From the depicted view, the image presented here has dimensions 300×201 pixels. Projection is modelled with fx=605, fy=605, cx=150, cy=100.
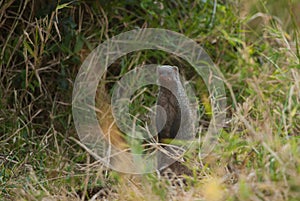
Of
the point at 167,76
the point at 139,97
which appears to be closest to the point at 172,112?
the point at 167,76

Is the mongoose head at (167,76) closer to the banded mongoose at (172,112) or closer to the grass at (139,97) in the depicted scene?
the banded mongoose at (172,112)

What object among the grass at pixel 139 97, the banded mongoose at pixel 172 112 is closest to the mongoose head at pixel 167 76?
the banded mongoose at pixel 172 112

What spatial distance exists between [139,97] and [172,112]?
0.85 meters

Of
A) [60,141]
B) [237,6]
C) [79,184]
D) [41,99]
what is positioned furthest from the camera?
[237,6]

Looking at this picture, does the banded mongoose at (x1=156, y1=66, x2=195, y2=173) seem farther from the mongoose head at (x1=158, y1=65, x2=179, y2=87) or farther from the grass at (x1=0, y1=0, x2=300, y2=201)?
the grass at (x1=0, y1=0, x2=300, y2=201)

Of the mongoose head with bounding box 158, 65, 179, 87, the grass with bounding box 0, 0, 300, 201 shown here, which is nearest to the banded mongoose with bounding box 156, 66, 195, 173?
the mongoose head with bounding box 158, 65, 179, 87

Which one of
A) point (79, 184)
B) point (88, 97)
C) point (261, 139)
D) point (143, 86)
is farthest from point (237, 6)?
point (261, 139)

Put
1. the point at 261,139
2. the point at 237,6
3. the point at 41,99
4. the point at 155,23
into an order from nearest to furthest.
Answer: the point at 261,139, the point at 41,99, the point at 155,23, the point at 237,6

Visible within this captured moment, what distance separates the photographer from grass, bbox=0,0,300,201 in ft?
5.62

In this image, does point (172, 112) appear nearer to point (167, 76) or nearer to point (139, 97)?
point (167, 76)

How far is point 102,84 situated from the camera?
2.98m

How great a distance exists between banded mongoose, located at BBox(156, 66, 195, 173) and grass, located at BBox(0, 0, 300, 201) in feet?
0.44

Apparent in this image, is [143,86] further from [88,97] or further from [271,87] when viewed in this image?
[271,87]

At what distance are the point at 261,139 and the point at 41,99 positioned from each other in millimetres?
1529
